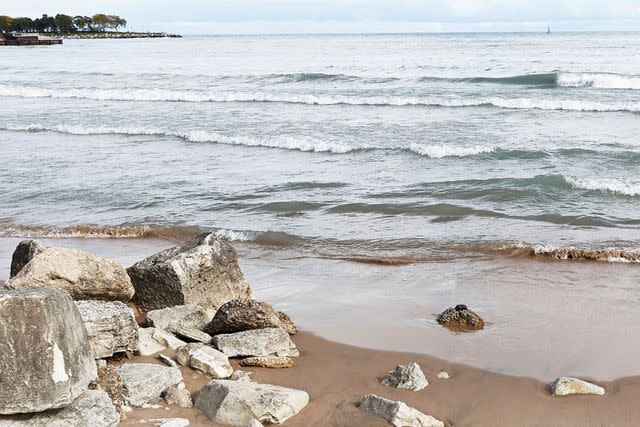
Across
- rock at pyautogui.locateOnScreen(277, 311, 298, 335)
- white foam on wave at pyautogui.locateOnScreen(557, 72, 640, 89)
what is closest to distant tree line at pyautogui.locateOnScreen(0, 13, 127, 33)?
white foam on wave at pyautogui.locateOnScreen(557, 72, 640, 89)

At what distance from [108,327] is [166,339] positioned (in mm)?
676

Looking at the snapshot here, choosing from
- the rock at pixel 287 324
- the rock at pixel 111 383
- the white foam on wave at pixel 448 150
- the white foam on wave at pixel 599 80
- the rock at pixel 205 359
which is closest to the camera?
the rock at pixel 111 383

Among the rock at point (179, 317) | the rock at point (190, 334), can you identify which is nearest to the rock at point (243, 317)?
the rock at point (190, 334)

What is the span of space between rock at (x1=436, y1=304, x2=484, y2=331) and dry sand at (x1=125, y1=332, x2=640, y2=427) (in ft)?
2.32

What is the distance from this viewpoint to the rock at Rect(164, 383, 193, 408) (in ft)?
16.1

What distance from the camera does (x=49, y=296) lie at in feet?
13.3

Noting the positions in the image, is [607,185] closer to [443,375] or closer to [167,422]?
[443,375]

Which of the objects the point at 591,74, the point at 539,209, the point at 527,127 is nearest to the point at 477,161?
the point at 539,209

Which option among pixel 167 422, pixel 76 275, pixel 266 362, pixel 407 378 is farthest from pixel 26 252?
pixel 407 378

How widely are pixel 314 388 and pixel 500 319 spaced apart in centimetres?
216

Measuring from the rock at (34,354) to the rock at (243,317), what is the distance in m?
2.06

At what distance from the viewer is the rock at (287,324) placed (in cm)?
647

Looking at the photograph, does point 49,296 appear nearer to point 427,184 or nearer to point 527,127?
point 427,184

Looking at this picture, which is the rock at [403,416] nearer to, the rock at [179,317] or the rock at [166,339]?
the rock at [166,339]
